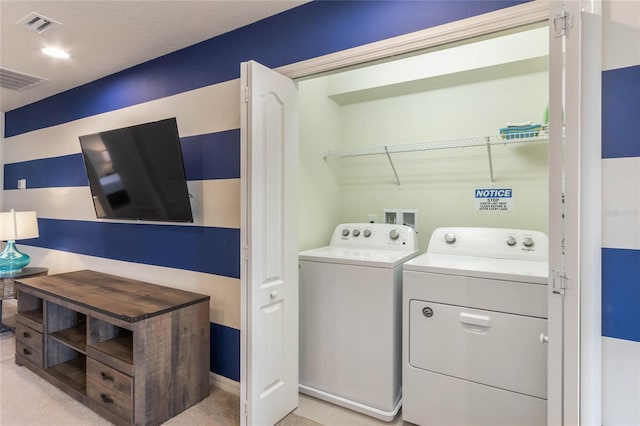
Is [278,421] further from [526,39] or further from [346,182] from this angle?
[526,39]

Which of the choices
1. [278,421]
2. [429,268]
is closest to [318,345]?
[278,421]

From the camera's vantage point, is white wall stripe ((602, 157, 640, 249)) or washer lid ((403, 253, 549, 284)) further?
washer lid ((403, 253, 549, 284))

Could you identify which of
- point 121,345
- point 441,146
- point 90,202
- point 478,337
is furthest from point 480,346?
point 90,202

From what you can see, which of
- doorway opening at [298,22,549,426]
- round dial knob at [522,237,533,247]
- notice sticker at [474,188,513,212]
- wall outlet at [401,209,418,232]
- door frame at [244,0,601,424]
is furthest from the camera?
wall outlet at [401,209,418,232]

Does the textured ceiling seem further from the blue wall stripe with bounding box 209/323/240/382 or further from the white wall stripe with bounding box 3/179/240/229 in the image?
the blue wall stripe with bounding box 209/323/240/382

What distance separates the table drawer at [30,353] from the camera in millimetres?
2521

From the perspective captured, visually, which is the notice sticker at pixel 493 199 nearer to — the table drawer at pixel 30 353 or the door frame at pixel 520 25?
the door frame at pixel 520 25

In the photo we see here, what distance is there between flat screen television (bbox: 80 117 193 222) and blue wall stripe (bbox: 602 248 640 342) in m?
2.25

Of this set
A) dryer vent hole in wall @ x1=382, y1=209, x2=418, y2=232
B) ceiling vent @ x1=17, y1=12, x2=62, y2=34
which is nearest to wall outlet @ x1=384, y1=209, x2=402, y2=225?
dryer vent hole in wall @ x1=382, y1=209, x2=418, y2=232

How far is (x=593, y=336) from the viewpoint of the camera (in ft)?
4.06

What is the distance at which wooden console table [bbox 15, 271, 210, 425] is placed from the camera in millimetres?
1924

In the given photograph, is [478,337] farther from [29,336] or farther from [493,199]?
[29,336]

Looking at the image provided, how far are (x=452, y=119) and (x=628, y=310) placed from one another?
177 centimetres

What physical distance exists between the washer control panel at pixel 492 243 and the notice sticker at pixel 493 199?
0.38 meters
